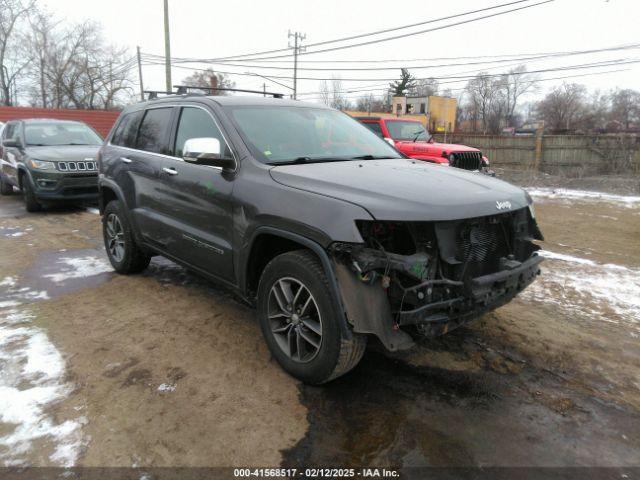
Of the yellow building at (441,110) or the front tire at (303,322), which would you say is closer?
the front tire at (303,322)

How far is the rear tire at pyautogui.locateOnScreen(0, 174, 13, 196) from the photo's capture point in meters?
11.4

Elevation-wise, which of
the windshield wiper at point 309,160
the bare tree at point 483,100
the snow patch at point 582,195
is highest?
the bare tree at point 483,100

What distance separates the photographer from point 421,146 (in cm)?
1139

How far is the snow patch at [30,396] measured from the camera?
101 inches

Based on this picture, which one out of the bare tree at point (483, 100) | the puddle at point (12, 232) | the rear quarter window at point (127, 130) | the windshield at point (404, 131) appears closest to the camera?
the rear quarter window at point (127, 130)

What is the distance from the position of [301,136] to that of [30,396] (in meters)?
2.69

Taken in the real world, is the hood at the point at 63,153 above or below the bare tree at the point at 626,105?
below

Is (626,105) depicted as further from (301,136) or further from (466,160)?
(301,136)

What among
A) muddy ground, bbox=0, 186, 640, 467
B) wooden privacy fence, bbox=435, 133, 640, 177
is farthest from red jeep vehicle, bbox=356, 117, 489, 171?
wooden privacy fence, bbox=435, 133, 640, 177

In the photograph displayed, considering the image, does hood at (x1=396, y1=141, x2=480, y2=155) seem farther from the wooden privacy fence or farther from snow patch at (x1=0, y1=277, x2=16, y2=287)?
the wooden privacy fence

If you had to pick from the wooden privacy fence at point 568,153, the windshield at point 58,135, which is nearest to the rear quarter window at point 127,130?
the windshield at point 58,135

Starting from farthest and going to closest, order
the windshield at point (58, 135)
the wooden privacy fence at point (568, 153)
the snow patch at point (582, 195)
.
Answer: the wooden privacy fence at point (568, 153), the snow patch at point (582, 195), the windshield at point (58, 135)

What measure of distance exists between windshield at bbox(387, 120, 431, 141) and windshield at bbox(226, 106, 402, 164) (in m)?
8.14

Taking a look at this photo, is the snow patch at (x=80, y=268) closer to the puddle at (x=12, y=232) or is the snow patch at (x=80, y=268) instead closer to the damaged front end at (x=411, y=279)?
the puddle at (x=12, y=232)
